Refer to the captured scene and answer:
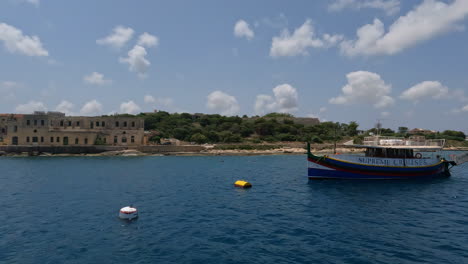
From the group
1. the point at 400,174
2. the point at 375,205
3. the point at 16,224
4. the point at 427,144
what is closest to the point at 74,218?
the point at 16,224

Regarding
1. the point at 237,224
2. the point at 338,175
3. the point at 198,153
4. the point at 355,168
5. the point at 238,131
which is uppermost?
the point at 238,131

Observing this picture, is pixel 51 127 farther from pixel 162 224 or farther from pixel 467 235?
pixel 467 235

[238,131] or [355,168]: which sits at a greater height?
[238,131]

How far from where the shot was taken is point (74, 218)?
17.1 metres

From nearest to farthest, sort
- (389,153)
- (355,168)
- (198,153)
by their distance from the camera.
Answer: (355,168)
(389,153)
(198,153)

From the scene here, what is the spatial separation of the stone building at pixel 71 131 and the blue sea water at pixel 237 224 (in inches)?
1743

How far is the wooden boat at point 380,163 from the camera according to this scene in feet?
97.6

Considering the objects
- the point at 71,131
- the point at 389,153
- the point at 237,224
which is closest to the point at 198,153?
the point at 71,131

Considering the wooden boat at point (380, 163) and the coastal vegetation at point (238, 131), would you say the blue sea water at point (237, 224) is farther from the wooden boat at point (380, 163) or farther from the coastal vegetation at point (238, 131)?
the coastal vegetation at point (238, 131)

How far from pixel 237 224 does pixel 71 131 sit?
223ft

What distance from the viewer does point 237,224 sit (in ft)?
52.4

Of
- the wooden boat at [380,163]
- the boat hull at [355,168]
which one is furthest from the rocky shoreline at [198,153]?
the boat hull at [355,168]

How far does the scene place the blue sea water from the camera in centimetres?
1200

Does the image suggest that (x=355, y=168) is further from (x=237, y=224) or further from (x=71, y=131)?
(x=71, y=131)
